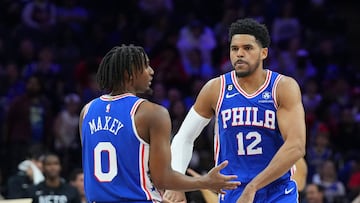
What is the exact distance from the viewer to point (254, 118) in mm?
6504

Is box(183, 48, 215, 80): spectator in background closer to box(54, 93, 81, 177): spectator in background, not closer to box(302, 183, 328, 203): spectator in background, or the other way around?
box(54, 93, 81, 177): spectator in background

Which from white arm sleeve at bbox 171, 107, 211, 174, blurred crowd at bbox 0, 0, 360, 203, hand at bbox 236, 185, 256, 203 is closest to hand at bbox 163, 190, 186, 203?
white arm sleeve at bbox 171, 107, 211, 174

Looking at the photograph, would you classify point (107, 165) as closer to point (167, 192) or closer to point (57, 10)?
point (167, 192)

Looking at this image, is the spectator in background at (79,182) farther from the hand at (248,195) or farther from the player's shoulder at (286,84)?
the hand at (248,195)

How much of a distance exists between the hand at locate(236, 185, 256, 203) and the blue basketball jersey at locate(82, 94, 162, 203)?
699 millimetres

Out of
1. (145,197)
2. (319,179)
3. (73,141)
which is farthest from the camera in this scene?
(73,141)

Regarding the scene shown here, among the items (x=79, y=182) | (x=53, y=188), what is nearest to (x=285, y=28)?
(x=79, y=182)

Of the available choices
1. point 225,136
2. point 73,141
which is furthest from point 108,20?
point 225,136

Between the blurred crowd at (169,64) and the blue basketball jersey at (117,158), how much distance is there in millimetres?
5979

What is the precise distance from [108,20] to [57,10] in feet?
2.88

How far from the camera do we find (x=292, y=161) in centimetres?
627

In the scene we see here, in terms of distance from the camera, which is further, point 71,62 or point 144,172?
point 71,62

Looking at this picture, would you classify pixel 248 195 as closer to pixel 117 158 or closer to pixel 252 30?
pixel 117 158

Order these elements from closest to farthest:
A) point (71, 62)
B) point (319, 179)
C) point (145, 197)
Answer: point (145, 197)
point (319, 179)
point (71, 62)
